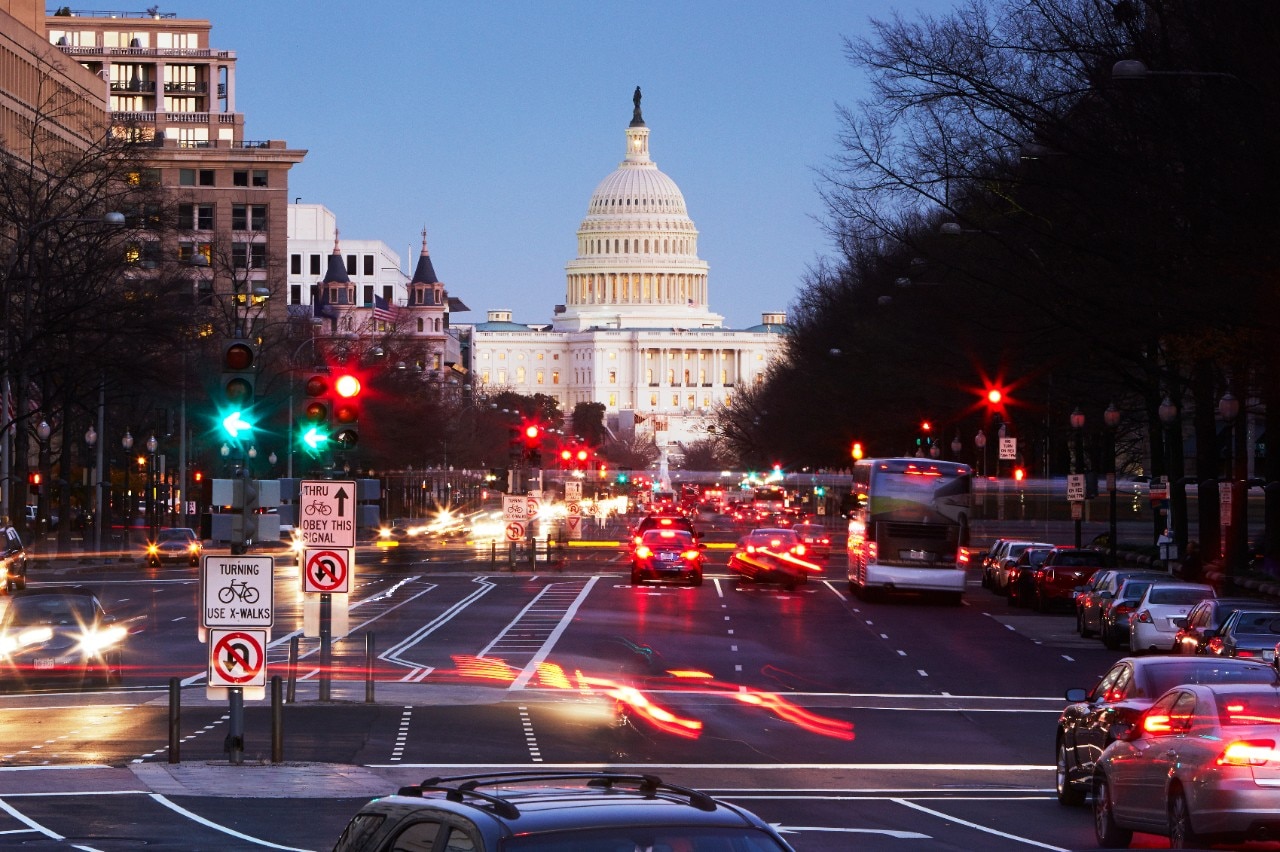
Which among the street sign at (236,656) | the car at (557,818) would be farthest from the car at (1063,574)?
the car at (557,818)

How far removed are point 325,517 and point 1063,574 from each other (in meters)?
26.0

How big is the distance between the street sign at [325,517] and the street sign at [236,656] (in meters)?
5.88

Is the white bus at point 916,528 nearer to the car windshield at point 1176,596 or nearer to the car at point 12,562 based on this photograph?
the car windshield at point 1176,596

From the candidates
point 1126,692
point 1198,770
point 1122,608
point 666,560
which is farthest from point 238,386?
point 666,560

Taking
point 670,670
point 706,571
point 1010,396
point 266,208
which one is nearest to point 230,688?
point 670,670

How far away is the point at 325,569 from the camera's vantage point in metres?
26.2

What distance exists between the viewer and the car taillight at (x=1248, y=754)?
45.9 ft

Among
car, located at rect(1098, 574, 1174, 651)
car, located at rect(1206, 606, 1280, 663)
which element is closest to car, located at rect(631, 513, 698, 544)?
car, located at rect(1098, 574, 1174, 651)

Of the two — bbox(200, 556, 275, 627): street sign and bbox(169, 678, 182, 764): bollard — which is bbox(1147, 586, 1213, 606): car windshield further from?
bbox(200, 556, 275, 627): street sign

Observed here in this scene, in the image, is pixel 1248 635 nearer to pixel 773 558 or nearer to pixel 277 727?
pixel 277 727

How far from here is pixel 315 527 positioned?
26188mm

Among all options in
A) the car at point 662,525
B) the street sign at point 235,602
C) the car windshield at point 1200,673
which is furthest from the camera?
the car at point 662,525

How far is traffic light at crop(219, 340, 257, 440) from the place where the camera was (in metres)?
20.9

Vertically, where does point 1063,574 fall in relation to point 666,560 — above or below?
below
